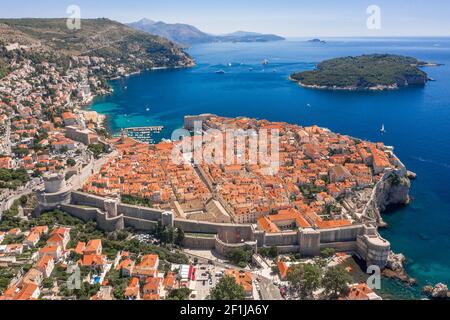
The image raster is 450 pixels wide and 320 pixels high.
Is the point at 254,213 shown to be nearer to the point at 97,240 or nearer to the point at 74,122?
the point at 97,240

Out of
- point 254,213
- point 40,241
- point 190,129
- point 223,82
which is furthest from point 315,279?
point 223,82

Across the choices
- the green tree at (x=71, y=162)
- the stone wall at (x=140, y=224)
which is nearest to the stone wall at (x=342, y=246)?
the stone wall at (x=140, y=224)

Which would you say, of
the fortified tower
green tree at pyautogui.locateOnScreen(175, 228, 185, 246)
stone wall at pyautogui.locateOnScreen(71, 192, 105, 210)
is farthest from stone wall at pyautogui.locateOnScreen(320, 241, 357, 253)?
the fortified tower

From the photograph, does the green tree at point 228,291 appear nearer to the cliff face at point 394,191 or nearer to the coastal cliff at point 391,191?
the coastal cliff at point 391,191

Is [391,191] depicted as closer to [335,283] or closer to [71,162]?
[335,283]

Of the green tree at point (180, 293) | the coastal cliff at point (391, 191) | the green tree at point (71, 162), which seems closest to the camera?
the green tree at point (180, 293)
